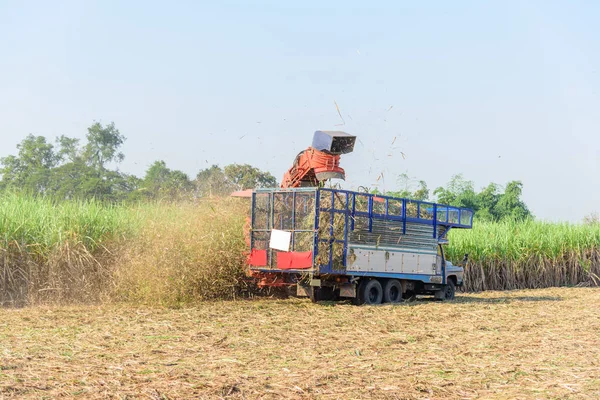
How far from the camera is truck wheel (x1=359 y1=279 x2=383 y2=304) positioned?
15.9 metres

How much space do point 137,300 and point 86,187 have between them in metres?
21.8

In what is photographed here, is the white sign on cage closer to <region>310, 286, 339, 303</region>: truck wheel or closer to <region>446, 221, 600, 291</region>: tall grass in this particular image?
<region>310, 286, 339, 303</region>: truck wheel

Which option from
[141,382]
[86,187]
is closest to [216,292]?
[141,382]

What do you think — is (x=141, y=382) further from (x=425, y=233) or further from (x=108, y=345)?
(x=425, y=233)

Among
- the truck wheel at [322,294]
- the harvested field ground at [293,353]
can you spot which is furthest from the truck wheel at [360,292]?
the harvested field ground at [293,353]

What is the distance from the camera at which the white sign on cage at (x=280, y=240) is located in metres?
14.9

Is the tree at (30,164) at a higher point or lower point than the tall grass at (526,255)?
higher

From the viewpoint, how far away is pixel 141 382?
7.13 metres

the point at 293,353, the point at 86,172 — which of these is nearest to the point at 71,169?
the point at 86,172

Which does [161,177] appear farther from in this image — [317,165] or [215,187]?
[317,165]

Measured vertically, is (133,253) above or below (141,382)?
above

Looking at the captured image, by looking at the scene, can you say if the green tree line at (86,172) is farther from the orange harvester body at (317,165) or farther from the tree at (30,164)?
the orange harvester body at (317,165)

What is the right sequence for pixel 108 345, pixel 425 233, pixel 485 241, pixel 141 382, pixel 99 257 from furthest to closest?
1. pixel 485 241
2. pixel 425 233
3. pixel 99 257
4. pixel 108 345
5. pixel 141 382

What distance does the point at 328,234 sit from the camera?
14.9 meters
